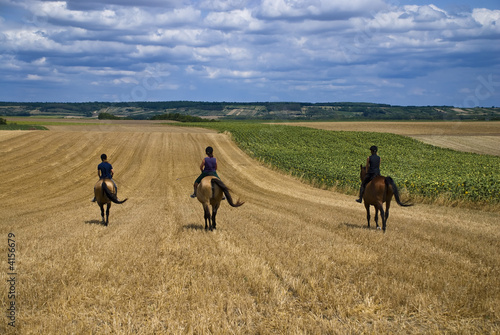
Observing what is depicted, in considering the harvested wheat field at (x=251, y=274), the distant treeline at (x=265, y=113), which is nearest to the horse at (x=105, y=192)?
the harvested wheat field at (x=251, y=274)

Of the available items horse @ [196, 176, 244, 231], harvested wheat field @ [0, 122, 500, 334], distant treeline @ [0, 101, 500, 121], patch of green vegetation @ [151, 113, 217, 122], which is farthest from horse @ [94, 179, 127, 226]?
distant treeline @ [0, 101, 500, 121]

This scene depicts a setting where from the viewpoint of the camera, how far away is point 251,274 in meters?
8.15

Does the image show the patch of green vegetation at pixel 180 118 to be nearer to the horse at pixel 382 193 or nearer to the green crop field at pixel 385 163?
the green crop field at pixel 385 163

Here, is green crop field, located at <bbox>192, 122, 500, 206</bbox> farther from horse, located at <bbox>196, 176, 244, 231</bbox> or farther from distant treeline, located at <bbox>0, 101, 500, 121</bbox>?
distant treeline, located at <bbox>0, 101, 500, 121</bbox>

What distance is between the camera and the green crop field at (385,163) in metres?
23.7

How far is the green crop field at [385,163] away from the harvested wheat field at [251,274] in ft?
17.2

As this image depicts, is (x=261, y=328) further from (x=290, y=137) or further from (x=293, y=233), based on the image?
(x=290, y=137)

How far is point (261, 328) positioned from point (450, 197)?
65.2 ft

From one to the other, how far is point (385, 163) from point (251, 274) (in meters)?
35.1

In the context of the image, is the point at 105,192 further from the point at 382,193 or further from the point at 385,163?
the point at 385,163

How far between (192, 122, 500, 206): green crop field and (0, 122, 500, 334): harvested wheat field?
206 inches

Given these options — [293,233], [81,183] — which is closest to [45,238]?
[293,233]

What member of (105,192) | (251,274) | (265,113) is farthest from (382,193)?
(265,113)

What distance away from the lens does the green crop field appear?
2370cm
